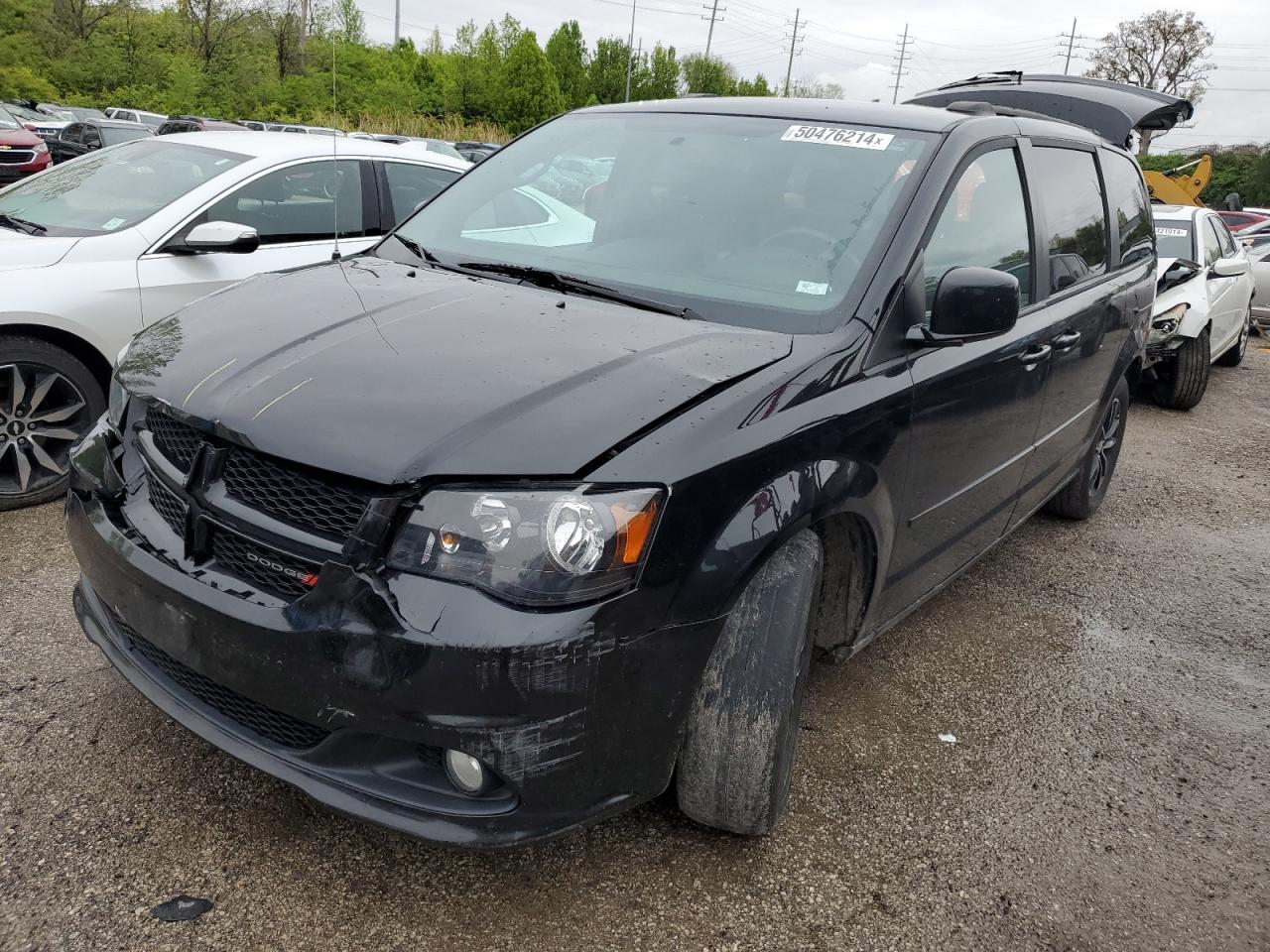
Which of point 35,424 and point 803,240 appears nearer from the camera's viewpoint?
point 803,240

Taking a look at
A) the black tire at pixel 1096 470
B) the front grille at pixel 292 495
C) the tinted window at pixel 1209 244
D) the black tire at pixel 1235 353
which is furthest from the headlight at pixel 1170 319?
the front grille at pixel 292 495

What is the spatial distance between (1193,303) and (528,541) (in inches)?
319

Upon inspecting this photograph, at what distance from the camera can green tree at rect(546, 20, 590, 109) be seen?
61.4 m

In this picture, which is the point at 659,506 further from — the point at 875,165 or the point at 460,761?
the point at 875,165

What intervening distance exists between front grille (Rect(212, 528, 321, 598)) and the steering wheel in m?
1.56

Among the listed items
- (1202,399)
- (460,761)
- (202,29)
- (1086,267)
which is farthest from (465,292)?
(202,29)

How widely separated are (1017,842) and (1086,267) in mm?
2394

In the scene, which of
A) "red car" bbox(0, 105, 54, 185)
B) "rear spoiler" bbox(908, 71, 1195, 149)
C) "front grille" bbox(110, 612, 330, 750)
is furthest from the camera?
"red car" bbox(0, 105, 54, 185)

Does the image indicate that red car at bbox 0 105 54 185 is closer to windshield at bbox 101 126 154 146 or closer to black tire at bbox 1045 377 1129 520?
windshield at bbox 101 126 154 146

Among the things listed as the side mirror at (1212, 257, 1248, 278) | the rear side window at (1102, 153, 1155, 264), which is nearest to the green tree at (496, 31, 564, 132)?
the side mirror at (1212, 257, 1248, 278)

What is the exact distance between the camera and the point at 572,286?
2801 mm

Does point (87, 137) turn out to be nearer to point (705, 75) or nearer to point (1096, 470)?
point (1096, 470)

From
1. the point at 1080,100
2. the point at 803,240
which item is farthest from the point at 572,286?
the point at 1080,100

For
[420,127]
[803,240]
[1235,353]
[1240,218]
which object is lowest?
[1235,353]
